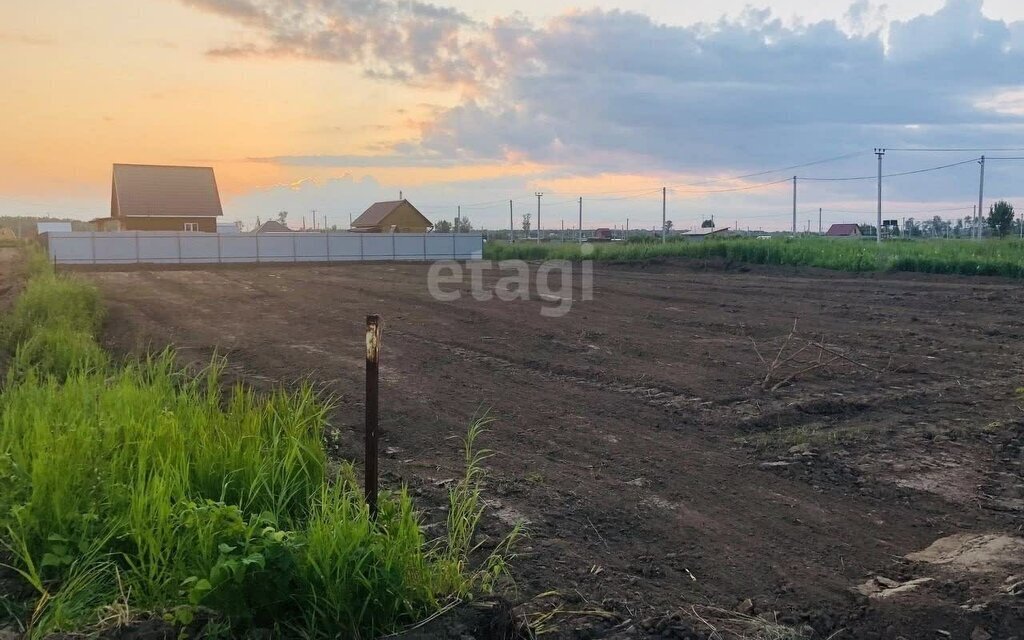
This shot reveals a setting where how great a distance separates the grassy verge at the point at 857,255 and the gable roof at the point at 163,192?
67.5ft

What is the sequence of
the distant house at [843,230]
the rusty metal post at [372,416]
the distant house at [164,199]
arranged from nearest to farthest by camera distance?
the rusty metal post at [372,416] < the distant house at [164,199] < the distant house at [843,230]

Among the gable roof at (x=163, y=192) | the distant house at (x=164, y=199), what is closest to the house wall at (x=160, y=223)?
the distant house at (x=164, y=199)

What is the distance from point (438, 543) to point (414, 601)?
69 centimetres

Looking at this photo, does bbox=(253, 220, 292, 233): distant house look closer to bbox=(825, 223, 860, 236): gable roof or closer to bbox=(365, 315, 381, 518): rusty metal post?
bbox=(825, 223, 860, 236): gable roof

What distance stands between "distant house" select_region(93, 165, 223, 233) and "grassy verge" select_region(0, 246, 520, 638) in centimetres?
4195

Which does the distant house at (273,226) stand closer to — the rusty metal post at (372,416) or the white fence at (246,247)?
the white fence at (246,247)

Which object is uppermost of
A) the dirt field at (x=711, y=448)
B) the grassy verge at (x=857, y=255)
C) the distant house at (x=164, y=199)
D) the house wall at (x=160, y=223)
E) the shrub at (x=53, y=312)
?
the distant house at (x=164, y=199)

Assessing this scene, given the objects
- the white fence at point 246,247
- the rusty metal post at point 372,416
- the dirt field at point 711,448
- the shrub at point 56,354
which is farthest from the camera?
the white fence at point 246,247

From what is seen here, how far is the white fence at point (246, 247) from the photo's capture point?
3316 cm

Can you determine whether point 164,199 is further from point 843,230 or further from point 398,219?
point 843,230

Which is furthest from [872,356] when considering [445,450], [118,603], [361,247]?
[361,247]

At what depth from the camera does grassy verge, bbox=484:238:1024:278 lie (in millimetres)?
21859

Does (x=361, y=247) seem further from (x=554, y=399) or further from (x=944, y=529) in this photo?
(x=944, y=529)

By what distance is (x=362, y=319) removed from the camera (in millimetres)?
12664
